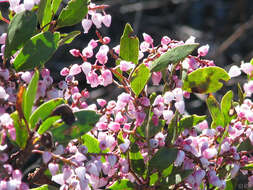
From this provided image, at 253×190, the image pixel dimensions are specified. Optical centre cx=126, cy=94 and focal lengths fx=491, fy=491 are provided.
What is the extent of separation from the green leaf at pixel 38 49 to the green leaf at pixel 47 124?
130mm

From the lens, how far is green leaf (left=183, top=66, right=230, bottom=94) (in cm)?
91

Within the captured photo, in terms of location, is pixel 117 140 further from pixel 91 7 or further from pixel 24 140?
pixel 91 7

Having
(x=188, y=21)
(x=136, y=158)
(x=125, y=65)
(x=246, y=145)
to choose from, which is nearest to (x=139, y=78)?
(x=125, y=65)

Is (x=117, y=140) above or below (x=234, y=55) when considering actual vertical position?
above

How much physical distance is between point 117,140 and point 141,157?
0.20 feet

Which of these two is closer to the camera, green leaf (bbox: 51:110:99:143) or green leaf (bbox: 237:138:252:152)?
green leaf (bbox: 51:110:99:143)

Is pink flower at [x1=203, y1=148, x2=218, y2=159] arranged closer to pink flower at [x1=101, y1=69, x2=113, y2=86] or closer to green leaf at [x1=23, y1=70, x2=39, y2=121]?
pink flower at [x1=101, y1=69, x2=113, y2=86]

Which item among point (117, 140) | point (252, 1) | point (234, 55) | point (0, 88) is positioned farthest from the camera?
point (252, 1)

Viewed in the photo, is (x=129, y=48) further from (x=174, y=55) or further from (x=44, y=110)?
(x=44, y=110)

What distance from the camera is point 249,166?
947mm

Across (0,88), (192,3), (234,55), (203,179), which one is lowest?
(234,55)

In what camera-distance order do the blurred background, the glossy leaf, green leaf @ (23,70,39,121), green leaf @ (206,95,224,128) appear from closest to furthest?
green leaf @ (23,70,39,121)
the glossy leaf
green leaf @ (206,95,224,128)
the blurred background

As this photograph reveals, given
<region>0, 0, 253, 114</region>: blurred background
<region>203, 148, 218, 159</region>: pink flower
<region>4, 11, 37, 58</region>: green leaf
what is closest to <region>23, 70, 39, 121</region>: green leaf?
<region>4, 11, 37, 58</region>: green leaf

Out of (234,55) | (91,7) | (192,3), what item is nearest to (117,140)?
(91,7)
